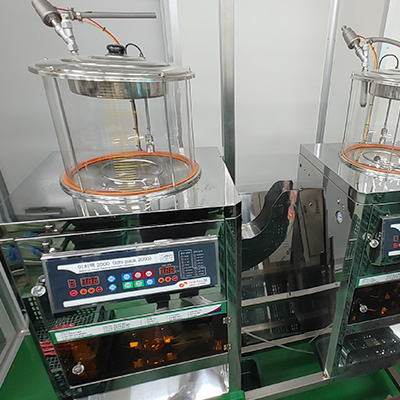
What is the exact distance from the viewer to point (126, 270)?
65 centimetres

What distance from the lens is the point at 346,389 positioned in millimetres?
1343

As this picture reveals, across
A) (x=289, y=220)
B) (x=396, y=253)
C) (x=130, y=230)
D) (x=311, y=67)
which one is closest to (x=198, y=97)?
(x=311, y=67)

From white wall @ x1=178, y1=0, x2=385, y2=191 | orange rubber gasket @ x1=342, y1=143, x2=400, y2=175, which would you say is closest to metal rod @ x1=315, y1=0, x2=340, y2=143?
white wall @ x1=178, y1=0, x2=385, y2=191

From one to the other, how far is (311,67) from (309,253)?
812mm

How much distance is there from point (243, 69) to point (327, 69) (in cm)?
39

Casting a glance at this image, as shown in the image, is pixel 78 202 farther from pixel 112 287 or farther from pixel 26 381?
pixel 26 381

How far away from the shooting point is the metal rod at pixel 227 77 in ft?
3.62

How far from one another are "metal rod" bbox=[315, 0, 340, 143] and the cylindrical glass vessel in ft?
0.69

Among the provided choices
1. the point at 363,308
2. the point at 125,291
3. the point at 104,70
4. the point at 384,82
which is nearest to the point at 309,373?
the point at 363,308

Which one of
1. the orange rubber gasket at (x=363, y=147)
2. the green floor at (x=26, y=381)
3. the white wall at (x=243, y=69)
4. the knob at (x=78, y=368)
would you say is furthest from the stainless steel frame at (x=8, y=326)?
the orange rubber gasket at (x=363, y=147)

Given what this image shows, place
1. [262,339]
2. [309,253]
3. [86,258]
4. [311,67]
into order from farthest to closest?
[262,339] → [311,67] → [309,253] → [86,258]

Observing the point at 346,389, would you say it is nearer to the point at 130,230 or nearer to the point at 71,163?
the point at 130,230

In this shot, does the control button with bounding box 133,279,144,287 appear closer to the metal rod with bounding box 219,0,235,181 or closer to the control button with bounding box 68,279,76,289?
the control button with bounding box 68,279,76,289

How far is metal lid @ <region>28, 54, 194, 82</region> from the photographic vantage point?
0.60 meters
